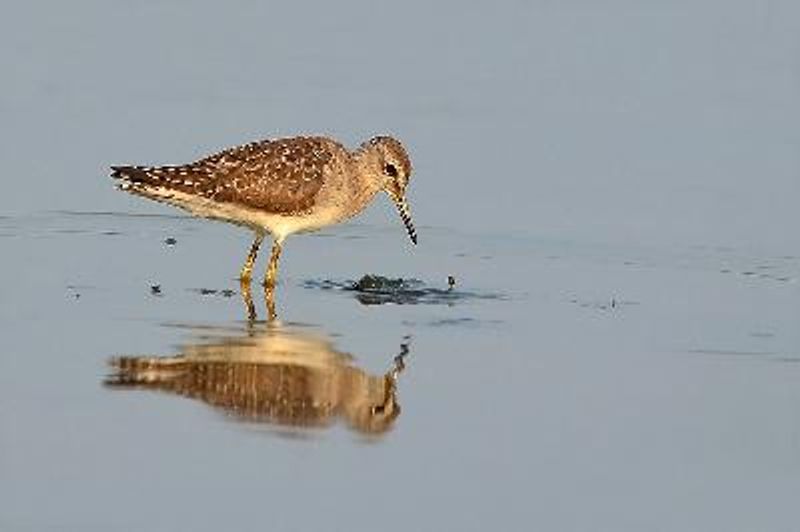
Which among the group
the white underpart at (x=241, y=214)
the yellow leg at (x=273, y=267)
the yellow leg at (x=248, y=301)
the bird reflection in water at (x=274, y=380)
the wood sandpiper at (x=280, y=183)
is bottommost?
the bird reflection in water at (x=274, y=380)

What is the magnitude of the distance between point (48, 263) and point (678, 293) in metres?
3.96

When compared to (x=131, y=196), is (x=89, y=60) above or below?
above

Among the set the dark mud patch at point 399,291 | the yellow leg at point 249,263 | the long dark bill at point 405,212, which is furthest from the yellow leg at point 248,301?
the long dark bill at point 405,212

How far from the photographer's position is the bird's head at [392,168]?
16.5 meters

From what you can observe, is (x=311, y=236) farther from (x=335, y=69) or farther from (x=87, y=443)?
(x=87, y=443)

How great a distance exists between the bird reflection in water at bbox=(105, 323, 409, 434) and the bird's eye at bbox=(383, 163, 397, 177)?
10.9ft

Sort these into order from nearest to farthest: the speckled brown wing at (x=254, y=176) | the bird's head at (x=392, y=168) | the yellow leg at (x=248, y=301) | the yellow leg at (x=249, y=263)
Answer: the yellow leg at (x=248, y=301)
the yellow leg at (x=249, y=263)
the speckled brown wing at (x=254, y=176)
the bird's head at (x=392, y=168)

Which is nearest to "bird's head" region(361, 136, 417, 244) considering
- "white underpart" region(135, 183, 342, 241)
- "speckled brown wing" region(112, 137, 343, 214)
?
"speckled brown wing" region(112, 137, 343, 214)

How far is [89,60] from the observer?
818 inches

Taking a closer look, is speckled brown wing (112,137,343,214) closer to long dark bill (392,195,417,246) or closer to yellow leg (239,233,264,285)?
yellow leg (239,233,264,285)

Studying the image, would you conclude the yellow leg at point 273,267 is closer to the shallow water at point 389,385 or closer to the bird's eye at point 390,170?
the shallow water at point 389,385

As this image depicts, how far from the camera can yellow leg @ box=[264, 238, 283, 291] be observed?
602 inches

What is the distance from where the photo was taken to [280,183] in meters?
16.1

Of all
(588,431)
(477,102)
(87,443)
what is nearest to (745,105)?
(477,102)
